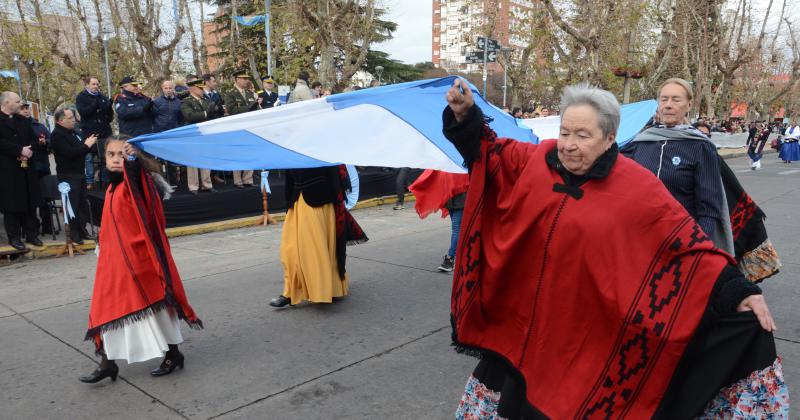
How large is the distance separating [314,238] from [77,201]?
4.56 meters

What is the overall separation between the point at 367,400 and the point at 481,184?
184cm

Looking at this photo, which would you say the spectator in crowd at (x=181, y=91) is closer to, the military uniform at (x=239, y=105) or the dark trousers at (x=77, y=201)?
the military uniform at (x=239, y=105)

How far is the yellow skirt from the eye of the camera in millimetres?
5289

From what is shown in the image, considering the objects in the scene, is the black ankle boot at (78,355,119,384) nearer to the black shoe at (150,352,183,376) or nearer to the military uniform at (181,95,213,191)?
the black shoe at (150,352,183,376)

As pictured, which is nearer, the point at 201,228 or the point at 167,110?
the point at 201,228

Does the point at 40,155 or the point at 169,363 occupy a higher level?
the point at 40,155

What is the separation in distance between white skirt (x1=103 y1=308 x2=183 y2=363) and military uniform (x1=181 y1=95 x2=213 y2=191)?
21.8ft

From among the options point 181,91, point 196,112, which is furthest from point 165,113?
point 181,91

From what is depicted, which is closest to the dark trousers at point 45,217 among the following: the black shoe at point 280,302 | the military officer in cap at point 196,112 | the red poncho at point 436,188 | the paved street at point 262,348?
the paved street at point 262,348

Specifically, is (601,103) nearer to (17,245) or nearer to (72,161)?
(17,245)

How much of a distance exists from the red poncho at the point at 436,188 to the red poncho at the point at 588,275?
3927 millimetres

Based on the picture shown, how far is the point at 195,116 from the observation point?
10.0 m

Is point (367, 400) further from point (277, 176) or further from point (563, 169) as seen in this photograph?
point (277, 176)

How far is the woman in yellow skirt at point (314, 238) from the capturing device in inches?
209
